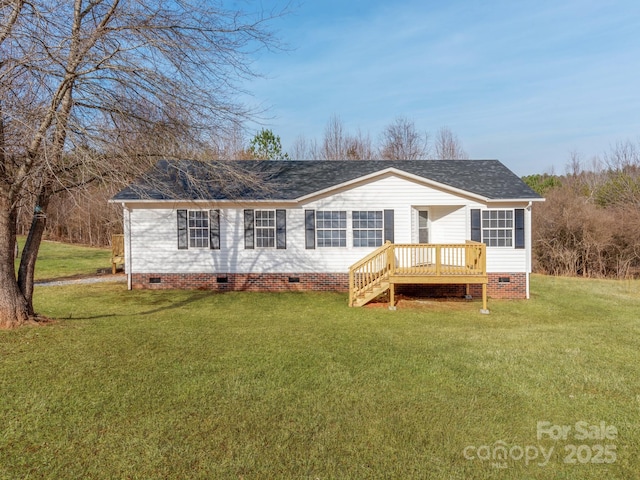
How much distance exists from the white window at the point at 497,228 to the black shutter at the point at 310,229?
5287 mm

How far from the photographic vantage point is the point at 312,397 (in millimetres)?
4688

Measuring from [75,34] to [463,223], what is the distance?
10.8 meters

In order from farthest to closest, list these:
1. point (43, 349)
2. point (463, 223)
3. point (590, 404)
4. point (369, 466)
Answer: point (463, 223) < point (43, 349) < point (590, 404) < point (369, 466)

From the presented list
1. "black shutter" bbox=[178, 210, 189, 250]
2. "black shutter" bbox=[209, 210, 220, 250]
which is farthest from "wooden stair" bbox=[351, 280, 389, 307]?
"black shutter" bbox=[178, 210, 189, 250]

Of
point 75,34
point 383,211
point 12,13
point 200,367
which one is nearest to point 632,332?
point 383,211

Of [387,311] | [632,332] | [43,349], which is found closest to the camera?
[43,349]

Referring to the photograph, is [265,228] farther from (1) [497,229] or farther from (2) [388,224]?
(1) [497,229]

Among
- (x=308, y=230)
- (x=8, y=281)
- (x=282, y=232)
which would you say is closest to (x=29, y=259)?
(x=8, y=281)

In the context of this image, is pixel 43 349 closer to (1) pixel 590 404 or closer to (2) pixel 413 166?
(1) pixel 590 404

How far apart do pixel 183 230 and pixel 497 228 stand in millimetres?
9995

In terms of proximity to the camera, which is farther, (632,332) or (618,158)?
(618,158)

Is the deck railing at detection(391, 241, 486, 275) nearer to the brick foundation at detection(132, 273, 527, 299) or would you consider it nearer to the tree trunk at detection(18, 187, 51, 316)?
the brick foundation at detection(132, 273, 527, 299)

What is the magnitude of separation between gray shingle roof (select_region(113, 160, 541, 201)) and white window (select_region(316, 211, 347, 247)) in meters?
0.93

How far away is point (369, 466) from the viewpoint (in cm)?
337
